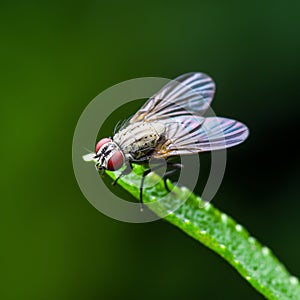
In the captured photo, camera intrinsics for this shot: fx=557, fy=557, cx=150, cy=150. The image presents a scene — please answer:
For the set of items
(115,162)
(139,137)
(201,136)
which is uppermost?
(201,136)

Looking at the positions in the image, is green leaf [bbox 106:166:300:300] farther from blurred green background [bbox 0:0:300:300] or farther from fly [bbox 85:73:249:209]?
blurred green background [bbox 0:0:300:300]

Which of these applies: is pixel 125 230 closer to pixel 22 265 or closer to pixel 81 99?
pixel 22 265

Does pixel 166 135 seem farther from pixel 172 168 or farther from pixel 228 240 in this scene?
pixel 228 240

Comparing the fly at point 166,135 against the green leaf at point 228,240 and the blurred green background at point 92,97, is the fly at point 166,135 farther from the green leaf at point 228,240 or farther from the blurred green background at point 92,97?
the blurred green background at point 92,97

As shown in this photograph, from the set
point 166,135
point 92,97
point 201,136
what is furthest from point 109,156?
point 92,97

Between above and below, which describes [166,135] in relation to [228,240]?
above

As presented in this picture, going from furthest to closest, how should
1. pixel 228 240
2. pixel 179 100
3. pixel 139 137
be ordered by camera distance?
pixel 179 100 → pixel 139 137 → pixel 228 240

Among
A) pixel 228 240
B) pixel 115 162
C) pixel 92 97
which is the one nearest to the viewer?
pixel 228 240
